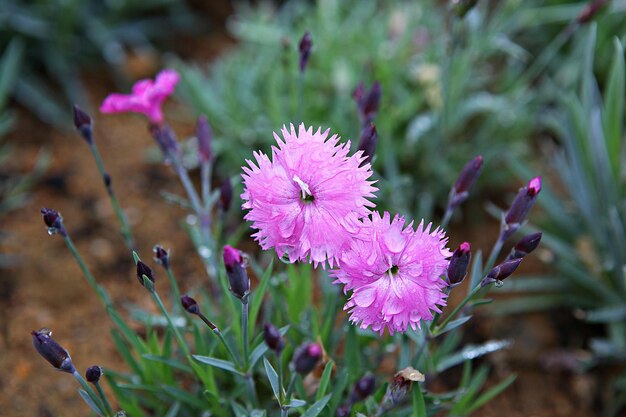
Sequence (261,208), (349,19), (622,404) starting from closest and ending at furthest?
(261,208) < (622,404) < (349,19)

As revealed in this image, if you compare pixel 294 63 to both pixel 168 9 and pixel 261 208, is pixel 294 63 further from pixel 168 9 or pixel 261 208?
pixel 261 208

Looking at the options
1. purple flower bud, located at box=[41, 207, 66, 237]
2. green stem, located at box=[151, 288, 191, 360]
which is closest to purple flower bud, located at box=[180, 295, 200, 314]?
green stem, located at box=[151, 288, 191, 360]

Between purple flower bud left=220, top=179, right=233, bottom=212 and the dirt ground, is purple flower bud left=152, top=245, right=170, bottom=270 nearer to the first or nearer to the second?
purple flower bud left=220, top=179, right=233, bottom=212

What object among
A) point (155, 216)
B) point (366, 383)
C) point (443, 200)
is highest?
point (443, 200)

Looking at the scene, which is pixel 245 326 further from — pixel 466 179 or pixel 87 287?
→ pixel 87 287

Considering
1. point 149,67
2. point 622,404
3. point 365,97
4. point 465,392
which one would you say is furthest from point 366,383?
point 149,67

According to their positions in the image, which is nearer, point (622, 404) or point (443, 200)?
point (622, 404)
